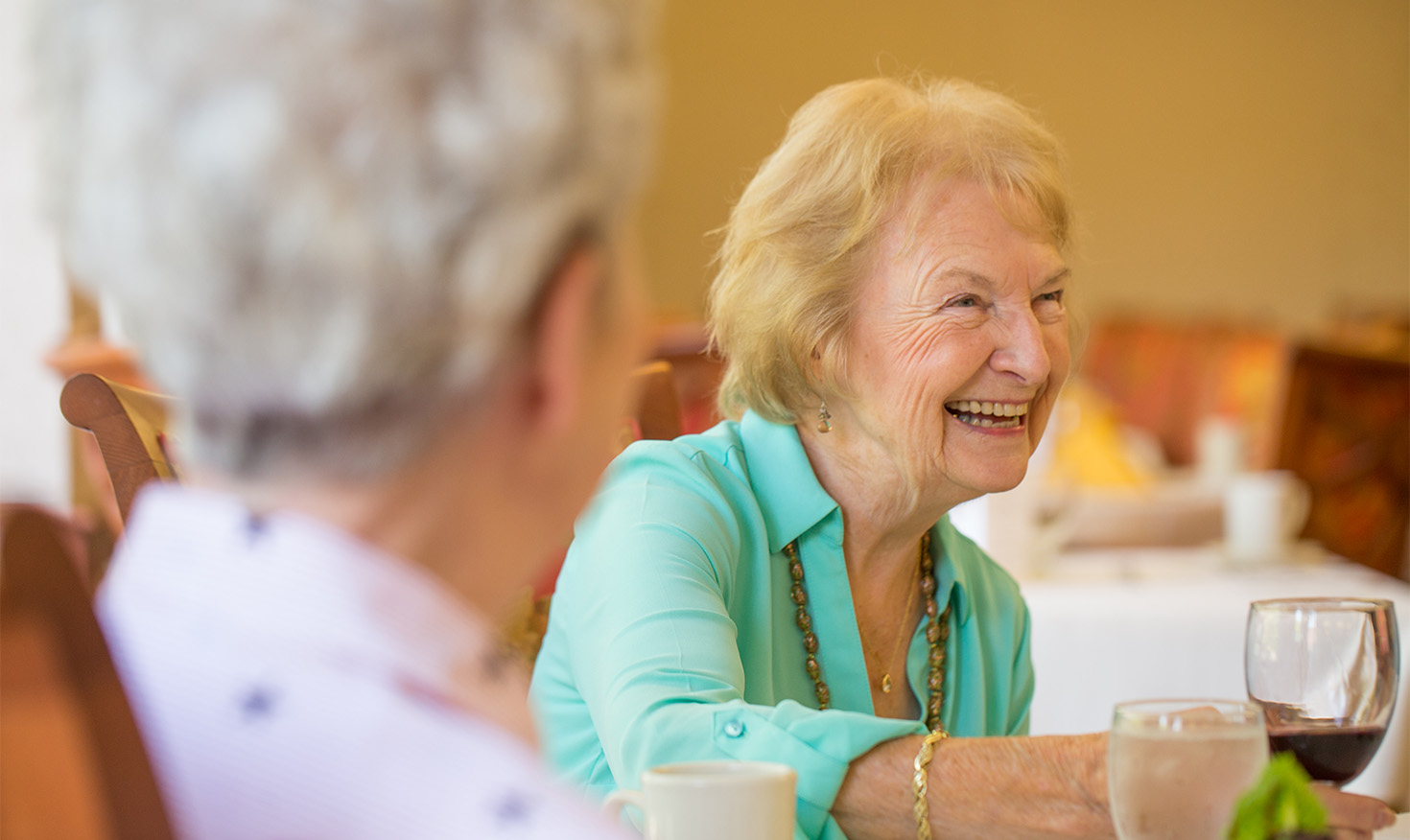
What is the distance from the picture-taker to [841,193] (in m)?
1.37

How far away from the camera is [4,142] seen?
3.16 meters

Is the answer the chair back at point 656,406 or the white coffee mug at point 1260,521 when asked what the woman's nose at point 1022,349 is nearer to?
the chair back at point 656,406

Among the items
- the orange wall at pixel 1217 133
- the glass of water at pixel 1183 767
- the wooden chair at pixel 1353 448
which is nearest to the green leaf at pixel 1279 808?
the glass of water at pixel 1183 767

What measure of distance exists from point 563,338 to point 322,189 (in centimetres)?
12

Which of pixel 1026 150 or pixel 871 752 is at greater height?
pixel 1026 150

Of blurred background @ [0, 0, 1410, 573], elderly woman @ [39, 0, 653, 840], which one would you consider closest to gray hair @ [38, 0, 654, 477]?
elderly woman @ [39, 0, 653, 840]

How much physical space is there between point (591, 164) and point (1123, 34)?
816 centimetres

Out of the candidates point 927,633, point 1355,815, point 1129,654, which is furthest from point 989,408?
point 1129,654

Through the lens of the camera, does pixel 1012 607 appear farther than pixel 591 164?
Yes

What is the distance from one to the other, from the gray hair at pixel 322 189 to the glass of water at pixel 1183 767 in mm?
435

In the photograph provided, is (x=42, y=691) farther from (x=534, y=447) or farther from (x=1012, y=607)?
(x=1012, y=607)

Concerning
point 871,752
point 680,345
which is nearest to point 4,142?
point 680,345

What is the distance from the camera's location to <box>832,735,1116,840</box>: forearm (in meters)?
1.00

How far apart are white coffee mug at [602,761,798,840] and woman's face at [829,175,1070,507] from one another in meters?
0.63
